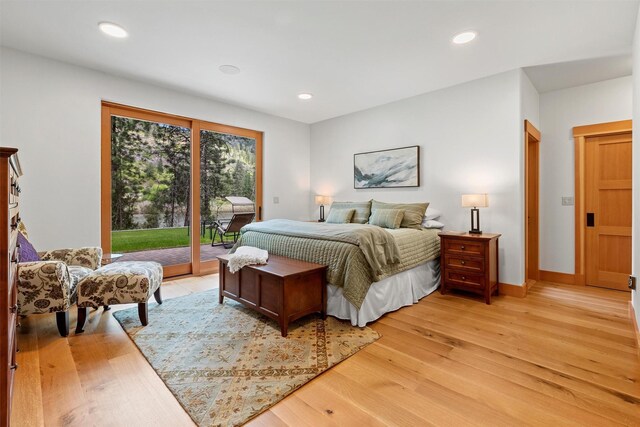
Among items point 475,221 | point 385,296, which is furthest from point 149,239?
point 475,221

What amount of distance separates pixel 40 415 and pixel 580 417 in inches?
107

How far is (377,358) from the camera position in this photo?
81.4 inches

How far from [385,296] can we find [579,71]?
10.9ft

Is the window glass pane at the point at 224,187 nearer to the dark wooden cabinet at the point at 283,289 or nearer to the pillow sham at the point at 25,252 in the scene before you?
the dark wooden cabinet at the point at 283,289

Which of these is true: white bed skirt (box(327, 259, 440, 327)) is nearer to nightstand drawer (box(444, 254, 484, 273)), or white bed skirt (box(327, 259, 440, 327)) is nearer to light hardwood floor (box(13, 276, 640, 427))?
light hardwood floor (box(13, 276, 640, 427))

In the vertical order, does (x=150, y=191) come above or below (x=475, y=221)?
above

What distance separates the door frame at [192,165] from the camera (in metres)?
3.55

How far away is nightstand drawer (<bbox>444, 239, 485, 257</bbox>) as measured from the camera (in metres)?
3.16

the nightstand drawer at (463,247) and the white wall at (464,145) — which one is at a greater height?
the white wall at (464,145)

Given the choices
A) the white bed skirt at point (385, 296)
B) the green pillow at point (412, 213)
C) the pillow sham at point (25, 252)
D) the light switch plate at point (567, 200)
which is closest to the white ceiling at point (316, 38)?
the green pillow at point (412, 213)

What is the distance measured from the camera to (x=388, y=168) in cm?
454

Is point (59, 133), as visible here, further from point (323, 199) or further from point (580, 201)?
point (580, 201)

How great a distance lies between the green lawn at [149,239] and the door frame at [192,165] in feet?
0.36

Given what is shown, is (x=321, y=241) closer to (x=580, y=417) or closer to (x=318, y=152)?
(x=580, y=417)
